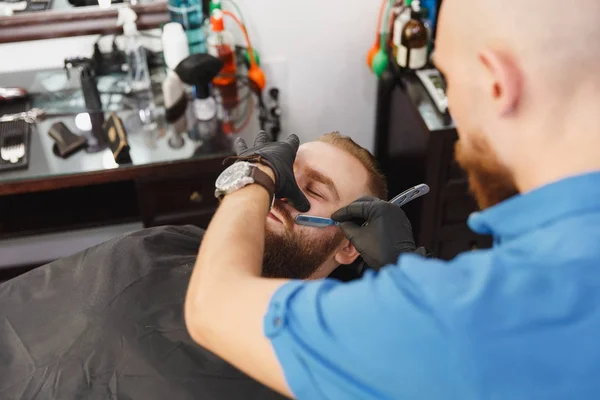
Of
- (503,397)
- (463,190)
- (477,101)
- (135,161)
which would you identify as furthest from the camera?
(463,190)

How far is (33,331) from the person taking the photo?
149 cm

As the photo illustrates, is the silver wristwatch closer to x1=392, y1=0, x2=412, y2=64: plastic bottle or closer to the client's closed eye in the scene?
the client's closed eye

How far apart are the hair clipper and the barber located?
1.12m

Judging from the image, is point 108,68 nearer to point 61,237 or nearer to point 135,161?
point 135,161

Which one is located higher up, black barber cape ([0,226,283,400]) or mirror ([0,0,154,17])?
mirror ([0,0,154,17])

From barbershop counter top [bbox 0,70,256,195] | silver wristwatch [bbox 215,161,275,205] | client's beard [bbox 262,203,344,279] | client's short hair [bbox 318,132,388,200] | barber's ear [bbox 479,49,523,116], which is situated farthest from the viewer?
barbershop counter top [bbox 0,70,256,195]

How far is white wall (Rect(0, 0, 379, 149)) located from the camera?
237 centimetres

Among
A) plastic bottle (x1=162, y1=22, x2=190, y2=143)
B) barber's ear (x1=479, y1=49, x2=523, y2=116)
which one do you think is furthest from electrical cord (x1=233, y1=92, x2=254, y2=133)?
barber's ear (x1=479, y1=49, x2=523, y2=116)

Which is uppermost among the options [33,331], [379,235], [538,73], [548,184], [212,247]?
[538,73]

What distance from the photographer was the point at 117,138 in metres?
2.04

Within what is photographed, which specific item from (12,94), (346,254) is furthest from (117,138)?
(346,254)

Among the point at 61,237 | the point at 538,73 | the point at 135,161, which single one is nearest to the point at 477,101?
the point at 538,73

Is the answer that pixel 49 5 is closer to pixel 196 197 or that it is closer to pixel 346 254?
pixel 196 197

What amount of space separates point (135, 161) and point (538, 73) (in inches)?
57.1
